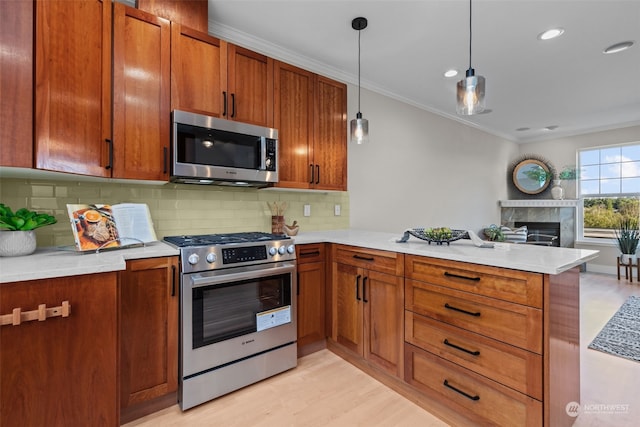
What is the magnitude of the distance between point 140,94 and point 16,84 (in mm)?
597

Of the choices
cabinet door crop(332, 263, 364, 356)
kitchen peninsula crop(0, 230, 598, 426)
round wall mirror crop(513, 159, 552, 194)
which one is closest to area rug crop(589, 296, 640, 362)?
kitchen peninsula crop(0, 230, 598, 426)

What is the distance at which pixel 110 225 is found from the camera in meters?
1.79

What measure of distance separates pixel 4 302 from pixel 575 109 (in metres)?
6.29

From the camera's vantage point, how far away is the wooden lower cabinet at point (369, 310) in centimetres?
194

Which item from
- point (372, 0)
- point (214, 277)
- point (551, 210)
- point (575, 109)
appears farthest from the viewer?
point (551, 210)

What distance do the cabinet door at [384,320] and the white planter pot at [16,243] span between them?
1.96 m

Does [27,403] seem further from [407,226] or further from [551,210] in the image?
[551,210]

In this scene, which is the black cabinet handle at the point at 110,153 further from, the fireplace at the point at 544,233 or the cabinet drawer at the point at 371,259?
the fireplace at the point at 544,233

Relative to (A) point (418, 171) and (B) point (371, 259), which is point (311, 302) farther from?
(A) point (418, 171)

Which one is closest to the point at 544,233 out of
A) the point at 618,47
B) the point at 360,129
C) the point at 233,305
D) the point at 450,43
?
Answer: the point at 618,47

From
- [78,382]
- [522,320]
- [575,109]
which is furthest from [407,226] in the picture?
[78,382]

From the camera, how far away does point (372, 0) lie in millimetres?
2174

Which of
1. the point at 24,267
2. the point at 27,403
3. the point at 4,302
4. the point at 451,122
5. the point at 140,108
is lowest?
the point at 27,403

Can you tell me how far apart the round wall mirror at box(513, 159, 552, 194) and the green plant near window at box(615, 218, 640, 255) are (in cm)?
134
